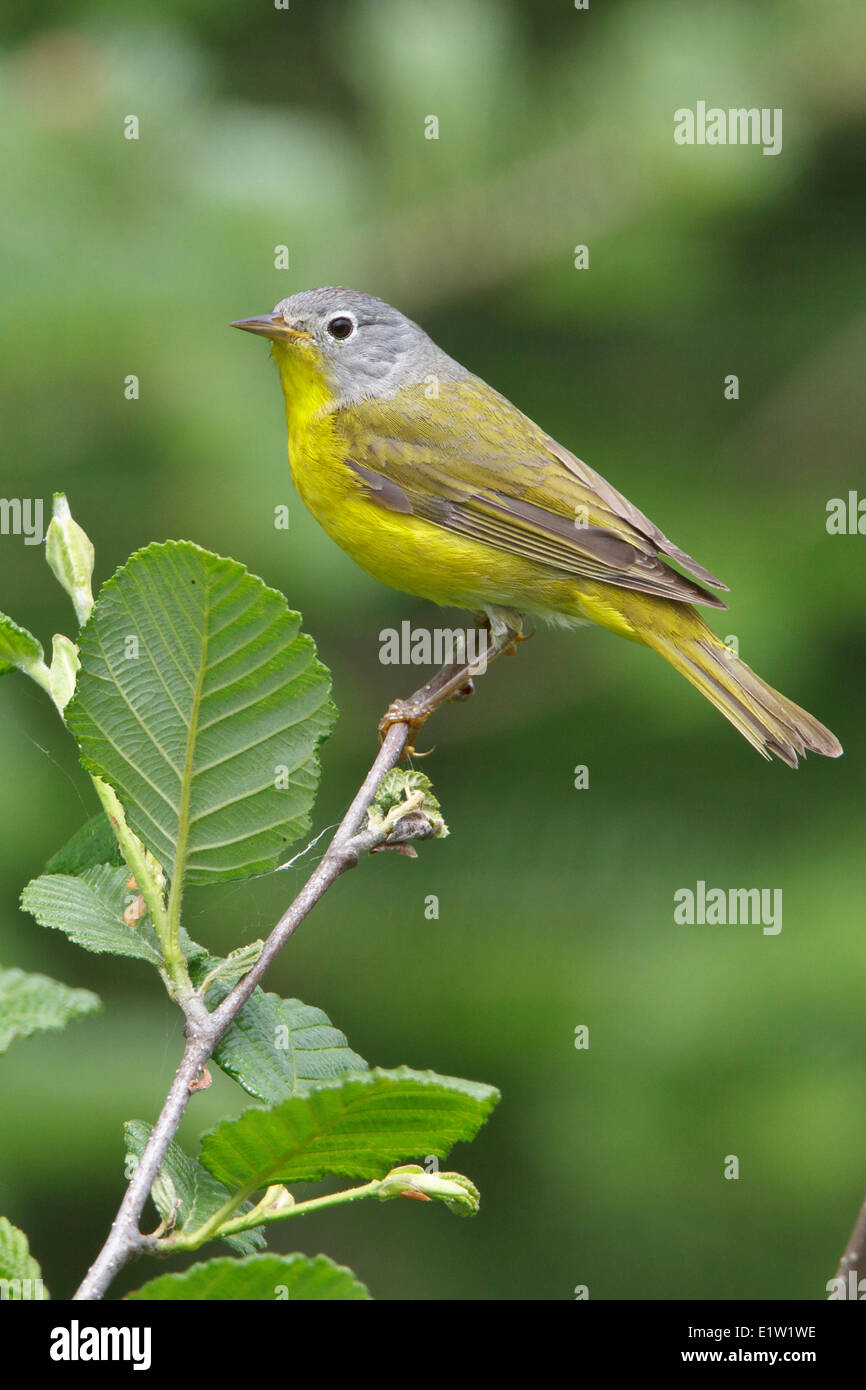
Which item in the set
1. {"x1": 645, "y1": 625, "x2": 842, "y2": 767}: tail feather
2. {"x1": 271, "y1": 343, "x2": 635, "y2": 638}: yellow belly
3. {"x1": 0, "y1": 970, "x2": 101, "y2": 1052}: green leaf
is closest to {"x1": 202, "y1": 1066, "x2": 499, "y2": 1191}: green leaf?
{"x1": 0, "y1": 970, "x2": 101, "y2": 1052}: green leaf

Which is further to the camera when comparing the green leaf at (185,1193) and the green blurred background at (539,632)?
the green blurred background at (539,632)

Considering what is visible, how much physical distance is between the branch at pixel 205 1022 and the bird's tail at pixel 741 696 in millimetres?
1561

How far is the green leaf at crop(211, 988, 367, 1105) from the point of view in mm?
1476

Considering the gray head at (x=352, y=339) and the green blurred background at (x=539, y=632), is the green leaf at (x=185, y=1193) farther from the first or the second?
the gray head at (x=352, y=339)

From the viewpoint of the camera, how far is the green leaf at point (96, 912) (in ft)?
4.76

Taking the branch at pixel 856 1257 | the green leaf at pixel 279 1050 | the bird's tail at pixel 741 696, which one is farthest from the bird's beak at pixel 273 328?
the branch at pixel 856 1257

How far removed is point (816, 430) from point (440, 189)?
2402mm

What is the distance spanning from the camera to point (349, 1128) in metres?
1.26

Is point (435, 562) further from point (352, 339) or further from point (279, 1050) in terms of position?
point (279, 1050)

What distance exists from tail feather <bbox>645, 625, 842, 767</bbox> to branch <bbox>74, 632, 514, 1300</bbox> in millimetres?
1557

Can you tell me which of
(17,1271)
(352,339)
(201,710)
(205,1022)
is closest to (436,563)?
(352,339)

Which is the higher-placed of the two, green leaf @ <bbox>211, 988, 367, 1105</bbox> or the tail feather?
the tail feather

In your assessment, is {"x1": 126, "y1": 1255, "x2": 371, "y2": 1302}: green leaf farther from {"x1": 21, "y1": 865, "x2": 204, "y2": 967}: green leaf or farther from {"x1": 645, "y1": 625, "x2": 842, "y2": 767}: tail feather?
{"x1": 645, "y1": 625, "x2": 842, "y2": 767}: tail feather

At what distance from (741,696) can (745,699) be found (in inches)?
0.5
